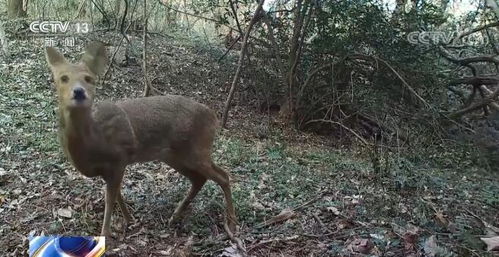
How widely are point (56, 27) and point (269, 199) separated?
23.2 feet

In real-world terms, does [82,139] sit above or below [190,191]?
above

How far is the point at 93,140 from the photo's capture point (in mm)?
3777

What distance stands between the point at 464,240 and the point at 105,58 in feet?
9.18

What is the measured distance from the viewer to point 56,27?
34.4 feet

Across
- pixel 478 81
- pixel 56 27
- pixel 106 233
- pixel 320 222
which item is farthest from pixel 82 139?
pixel 56 27

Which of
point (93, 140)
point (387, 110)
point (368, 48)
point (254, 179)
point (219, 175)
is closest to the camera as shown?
point (93, 140)

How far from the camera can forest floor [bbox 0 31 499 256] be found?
411cm

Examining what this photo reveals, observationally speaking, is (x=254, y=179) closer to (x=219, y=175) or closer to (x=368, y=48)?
(x=219, y=175)

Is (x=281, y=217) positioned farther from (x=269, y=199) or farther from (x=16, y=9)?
(x=16, y=9)

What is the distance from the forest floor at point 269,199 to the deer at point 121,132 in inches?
9.5

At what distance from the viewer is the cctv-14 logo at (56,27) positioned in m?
10.5

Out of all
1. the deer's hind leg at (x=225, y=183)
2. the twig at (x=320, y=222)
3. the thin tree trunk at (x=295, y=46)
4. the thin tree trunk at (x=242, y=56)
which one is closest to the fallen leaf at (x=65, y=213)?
the deer's hind leg at (x=225, y=183)

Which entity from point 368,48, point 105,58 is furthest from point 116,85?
point 105,58
